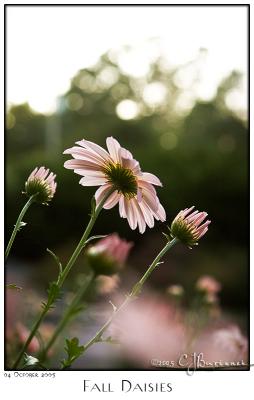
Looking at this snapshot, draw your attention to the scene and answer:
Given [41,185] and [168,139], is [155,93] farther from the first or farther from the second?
[41,185]

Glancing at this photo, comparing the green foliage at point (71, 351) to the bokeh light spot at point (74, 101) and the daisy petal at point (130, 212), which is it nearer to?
the daisy petal at point (130, 212)

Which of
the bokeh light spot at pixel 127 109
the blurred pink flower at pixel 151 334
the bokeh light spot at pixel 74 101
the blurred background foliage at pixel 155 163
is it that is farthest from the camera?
the bokeh light spot at pixel 74 101

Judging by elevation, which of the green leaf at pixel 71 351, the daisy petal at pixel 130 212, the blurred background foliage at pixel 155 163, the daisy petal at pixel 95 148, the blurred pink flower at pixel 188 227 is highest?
the blurred background foliage at pixel 155 163

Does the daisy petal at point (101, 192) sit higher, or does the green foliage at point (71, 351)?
the daisy petal at point (101, 192)

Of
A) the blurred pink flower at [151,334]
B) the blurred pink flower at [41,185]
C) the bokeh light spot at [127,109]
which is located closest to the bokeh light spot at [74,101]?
the bokeh light spot at [127,109]

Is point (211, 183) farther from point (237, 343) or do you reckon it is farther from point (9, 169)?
point (237, 343)

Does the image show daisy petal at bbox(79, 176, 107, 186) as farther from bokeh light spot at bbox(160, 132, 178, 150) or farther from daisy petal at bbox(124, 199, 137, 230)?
bokeh light spot at bbox(160, 132, 178, 150)

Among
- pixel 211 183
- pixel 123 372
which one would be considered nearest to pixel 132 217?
pixel 123 372
